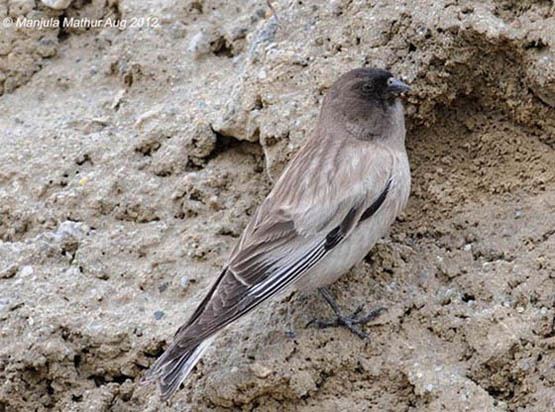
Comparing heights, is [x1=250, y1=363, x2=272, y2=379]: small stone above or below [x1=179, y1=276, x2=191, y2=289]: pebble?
below

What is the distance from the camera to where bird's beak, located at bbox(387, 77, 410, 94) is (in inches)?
269

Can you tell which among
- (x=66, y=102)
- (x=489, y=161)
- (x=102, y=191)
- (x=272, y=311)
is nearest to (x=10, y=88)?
(x=66, y=102)

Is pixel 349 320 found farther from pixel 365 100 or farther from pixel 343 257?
pixel 365 100

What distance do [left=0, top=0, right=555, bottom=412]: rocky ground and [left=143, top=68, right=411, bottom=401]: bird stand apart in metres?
0.20

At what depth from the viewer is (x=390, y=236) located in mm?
6906

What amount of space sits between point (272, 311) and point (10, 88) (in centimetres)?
281

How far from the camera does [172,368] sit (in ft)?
19.6

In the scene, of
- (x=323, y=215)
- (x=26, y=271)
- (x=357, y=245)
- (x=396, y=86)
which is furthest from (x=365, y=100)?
(x=26, y=271)

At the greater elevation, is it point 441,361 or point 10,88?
point 10,88

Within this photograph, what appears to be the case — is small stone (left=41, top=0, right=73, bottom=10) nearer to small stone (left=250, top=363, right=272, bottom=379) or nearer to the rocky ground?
the rocky ground

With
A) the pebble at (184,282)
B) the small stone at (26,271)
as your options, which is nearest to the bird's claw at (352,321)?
the pebble at (184,282)

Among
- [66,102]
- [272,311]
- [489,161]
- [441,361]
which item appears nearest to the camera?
[441,361]

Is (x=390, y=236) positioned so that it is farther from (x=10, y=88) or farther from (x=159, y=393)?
(x=10, y=88)

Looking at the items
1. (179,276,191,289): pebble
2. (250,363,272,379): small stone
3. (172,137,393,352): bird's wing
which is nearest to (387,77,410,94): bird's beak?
(172,137,393,352): bird's wing
